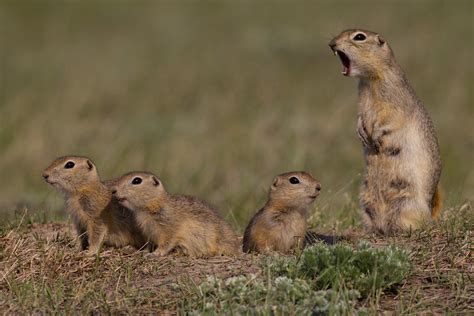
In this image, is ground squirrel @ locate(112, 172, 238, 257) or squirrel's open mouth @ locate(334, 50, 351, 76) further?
squirrel's open mouth @ locate(334, 50, 351, 76)

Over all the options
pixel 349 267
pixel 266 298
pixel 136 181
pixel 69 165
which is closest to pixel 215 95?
pixel 69 165

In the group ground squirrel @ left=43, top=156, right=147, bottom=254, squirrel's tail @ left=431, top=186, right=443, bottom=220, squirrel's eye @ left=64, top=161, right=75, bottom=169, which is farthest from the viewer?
squirrel's tail @ left=431, top=186, right=443, bottom=220

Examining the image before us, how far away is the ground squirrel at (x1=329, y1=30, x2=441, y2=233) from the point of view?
344 inches

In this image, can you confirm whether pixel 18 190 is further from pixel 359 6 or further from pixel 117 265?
pixel 359 6

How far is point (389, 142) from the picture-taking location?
8875mm

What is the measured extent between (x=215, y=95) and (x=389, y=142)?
997 cm

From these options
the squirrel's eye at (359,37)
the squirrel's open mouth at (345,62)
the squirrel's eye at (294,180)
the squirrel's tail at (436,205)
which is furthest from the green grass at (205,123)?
the squirrel's eye at (359,37)

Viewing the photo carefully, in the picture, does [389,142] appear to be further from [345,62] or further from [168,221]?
[168,221]

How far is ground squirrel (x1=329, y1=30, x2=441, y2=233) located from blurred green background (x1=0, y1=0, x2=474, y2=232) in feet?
1.69

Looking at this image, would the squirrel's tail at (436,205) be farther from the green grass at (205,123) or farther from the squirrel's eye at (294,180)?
the squirrel's eye at (294,180)

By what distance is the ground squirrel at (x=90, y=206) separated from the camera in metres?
8.23

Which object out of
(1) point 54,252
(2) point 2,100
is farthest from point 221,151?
(1) point 54,252

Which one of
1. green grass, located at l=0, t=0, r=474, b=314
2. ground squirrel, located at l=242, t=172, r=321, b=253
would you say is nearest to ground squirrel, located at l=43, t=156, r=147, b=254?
green grass, located at l=0, t=0, r=474, b=314

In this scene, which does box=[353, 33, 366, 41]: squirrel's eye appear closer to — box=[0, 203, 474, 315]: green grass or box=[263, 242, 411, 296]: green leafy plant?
box=[0, 203, 474, 315]: green grass
